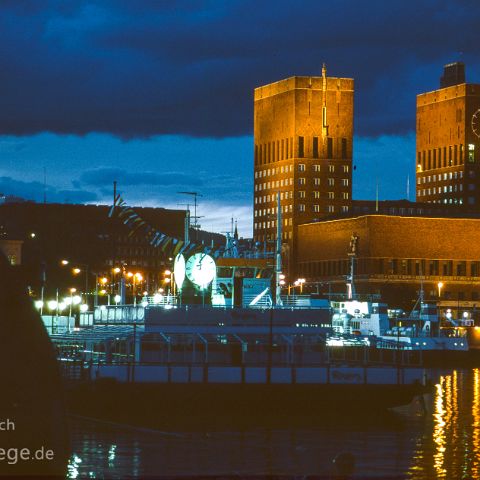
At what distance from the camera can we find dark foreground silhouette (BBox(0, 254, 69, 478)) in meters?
20.7

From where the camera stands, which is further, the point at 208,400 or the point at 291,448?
the point at 208,400

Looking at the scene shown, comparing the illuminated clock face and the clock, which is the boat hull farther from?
the clock

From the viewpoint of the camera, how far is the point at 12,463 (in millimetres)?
22125

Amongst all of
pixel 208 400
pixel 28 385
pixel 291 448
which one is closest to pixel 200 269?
pixel 208 400

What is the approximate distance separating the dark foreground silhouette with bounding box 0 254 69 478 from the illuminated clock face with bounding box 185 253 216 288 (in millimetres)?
60228

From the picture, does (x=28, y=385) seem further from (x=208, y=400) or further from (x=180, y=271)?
(x=180, y=271)

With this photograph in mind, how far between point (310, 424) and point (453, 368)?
68904 mm

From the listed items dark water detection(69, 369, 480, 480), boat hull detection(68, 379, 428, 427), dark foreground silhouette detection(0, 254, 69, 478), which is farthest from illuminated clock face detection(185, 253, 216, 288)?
dark foreground silhouette detection(0, 254, 69, 478)

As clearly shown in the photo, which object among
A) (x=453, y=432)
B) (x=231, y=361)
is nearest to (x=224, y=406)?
(x=231, y=361)

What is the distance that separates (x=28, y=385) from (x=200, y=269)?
61.1 metres

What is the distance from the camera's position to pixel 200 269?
81875 mm

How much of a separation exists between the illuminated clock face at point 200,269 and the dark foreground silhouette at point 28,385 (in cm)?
6023

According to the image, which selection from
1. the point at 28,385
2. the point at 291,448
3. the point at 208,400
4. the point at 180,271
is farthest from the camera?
the point at 180,271

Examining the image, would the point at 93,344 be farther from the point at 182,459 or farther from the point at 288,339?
the point at 182,459
